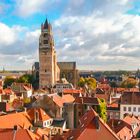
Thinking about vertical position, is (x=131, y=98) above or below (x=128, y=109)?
above

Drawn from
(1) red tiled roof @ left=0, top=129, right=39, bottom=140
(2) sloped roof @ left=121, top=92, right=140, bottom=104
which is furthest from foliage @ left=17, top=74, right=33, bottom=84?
(1) red tiled roof @ left=0, top=129, right=39, bottom=140

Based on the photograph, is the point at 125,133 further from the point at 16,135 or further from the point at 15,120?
the point at 16,135

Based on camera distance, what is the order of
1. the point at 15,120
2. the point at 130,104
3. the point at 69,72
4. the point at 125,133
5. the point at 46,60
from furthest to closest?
the point at 69,72 → the point at 46,60 → the point at 130,104 → the point at 15,120 → the point at 125,133

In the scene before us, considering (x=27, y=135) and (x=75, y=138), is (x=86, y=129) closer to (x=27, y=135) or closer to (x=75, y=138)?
(x=75, y=138)

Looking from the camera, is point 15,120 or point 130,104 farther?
point 130,104

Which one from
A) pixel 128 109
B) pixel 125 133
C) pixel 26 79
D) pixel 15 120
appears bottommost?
pixel 125 133

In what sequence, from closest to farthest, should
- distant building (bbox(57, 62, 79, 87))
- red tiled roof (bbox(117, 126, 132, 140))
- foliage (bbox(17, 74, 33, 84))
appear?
red tiled roof (bbox(117, 126, 132, 140)), foliage (bbox(17, 74, 33, 84)), distant building (bbox(57, 62, 79, 87))

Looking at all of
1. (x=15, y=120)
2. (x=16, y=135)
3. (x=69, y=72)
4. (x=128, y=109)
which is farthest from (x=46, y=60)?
(x=16, y=135)

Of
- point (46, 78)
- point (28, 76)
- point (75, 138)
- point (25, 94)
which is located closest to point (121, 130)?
point (75, 138)

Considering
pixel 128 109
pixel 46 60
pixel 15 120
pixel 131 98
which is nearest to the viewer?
pixel 15 120

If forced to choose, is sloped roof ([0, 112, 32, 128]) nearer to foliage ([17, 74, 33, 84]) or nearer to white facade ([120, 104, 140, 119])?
white facade ([120, 104, 140, 119])

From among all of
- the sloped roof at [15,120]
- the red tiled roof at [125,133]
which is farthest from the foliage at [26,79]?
the red tiled roof at [125,133]
